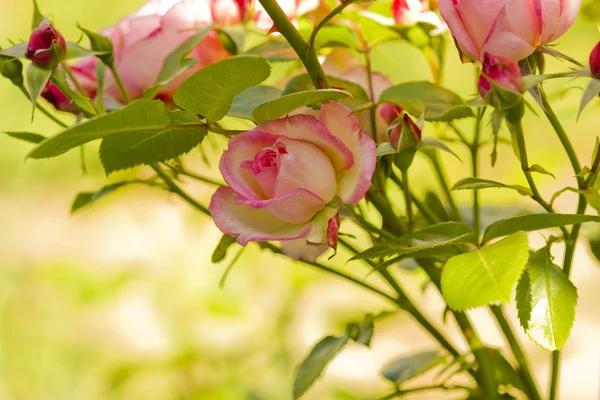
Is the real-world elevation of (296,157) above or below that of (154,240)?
above

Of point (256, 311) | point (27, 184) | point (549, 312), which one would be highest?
point (549, 312)

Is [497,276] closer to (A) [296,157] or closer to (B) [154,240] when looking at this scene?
(A) [296,157]

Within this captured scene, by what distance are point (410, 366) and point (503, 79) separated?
9.1 inches

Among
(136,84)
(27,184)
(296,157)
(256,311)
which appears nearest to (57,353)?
(256,311)

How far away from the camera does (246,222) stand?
0.31 m

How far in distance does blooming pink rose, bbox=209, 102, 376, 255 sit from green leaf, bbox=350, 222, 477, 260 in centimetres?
2

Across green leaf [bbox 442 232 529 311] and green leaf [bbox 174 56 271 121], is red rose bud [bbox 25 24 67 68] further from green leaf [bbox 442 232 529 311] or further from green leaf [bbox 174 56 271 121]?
green leaf [bbox 442 232 529 311]

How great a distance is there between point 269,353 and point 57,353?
40cm

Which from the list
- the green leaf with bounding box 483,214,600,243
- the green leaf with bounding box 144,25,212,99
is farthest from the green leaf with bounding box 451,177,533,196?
the green leaf with bounding box 144,25,212,99

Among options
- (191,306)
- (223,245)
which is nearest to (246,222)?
(223,245)

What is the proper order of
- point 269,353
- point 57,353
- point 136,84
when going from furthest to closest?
point 57,353 → point 269,353 → point 136,84

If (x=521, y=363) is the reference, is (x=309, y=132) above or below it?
above

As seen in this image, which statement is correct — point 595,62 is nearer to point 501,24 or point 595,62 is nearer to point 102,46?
point 501,24

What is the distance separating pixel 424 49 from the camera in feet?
1.42
